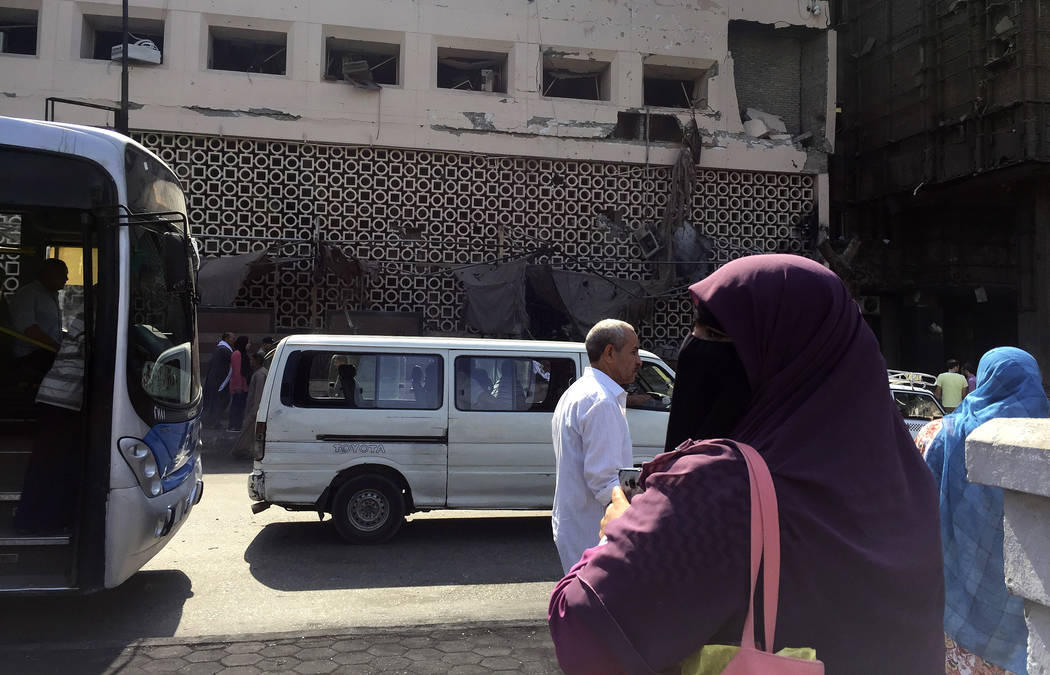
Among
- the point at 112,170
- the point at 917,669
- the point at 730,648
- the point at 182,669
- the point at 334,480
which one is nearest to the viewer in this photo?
the point at 730,648

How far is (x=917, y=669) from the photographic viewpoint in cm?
138

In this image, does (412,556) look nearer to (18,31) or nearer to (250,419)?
(250,419)

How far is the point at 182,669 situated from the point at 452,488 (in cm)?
328

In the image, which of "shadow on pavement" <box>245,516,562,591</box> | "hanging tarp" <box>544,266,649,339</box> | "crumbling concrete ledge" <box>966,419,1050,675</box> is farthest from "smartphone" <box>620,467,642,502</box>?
"hanging tarp" <box>544,266,649,339</box>

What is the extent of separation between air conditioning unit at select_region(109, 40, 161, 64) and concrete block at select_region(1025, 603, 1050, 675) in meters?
16.0

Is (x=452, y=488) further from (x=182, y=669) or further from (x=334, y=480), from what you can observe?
(x=182, y=669)

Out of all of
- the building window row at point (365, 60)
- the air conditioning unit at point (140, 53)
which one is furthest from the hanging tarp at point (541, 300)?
the air conditioning unit at point (140, 53)

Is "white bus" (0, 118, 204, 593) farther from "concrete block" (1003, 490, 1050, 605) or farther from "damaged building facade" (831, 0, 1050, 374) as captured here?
"damaged building facade" (831, 0, 1050, 374)

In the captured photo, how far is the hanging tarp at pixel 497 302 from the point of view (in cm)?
1394

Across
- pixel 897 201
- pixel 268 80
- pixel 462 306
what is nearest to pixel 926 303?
pixel 897 201

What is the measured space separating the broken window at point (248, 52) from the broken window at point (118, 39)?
3.37 feet

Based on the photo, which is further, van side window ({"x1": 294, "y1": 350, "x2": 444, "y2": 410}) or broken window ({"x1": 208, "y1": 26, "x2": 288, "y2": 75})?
broken window ({"x1": 208, "y1": 26, "x2": 288, "y2": 75})

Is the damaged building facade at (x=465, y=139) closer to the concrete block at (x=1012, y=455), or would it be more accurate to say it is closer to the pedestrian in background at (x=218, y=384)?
the pedestrian in background at (x=218, y=384)

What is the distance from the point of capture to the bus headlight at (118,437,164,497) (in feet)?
16.1
